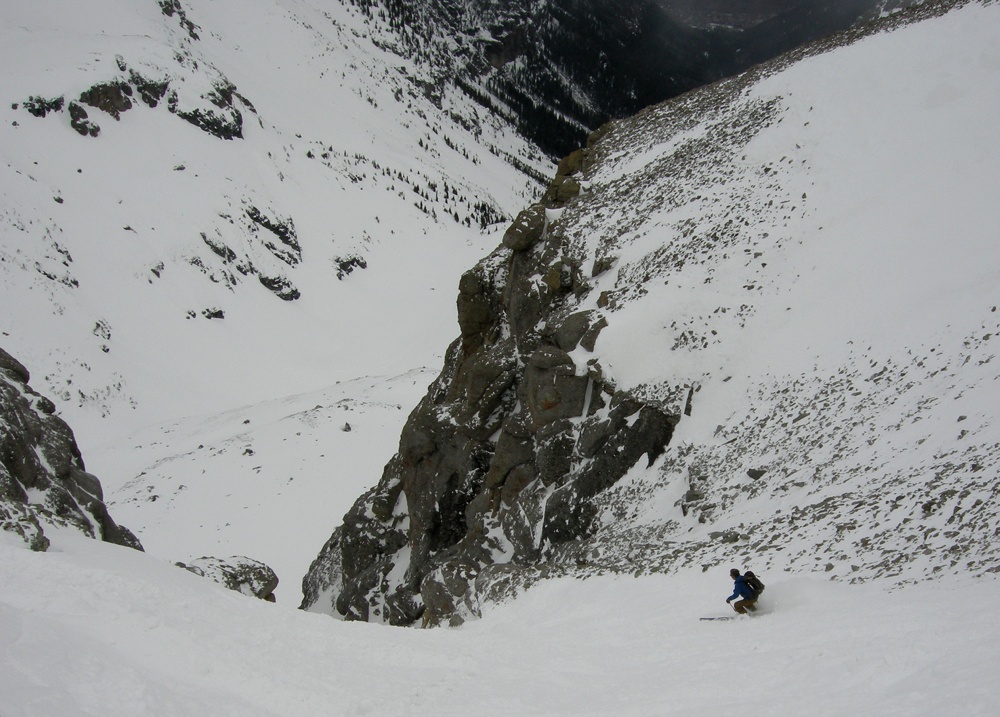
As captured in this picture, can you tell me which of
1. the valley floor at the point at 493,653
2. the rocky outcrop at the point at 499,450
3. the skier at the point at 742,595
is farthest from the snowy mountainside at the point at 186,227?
the skier at the point at 742,595

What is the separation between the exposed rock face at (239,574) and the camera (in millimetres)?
19078

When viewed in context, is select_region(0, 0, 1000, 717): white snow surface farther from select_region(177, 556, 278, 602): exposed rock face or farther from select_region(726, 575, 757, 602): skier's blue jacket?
select_region(177, 556, 278, 602): exposed rock face

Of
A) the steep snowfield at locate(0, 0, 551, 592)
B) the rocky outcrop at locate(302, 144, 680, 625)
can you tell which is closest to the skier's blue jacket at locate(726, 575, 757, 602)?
the rocky outcrop at locate(302, 144, 680, 625)

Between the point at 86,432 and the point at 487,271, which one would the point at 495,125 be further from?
the point at 487,271

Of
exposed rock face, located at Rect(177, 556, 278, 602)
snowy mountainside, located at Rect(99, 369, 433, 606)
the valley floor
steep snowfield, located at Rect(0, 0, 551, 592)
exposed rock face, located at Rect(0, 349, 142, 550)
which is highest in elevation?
steep snowfield, located at Rect(0, 0, 551, 592)

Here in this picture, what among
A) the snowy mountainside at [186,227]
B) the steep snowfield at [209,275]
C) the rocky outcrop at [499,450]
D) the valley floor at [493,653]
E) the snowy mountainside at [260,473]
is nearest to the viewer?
the valley floor at [493,653]

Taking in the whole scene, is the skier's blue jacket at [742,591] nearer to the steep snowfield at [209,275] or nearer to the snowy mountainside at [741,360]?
the snowy mountainside at [741,360]

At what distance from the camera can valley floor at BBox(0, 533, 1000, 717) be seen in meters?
7.16

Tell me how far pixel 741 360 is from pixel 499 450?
27.9 feet

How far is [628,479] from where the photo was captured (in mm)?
18094

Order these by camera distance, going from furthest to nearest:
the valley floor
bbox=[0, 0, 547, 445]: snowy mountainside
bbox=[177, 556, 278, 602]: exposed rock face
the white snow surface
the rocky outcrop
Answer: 1. bbox=[0, 0, 547, 445]: snowy mountainside
2. bbox=[177, 556, 278, 602]: exposed rock face
3. the rocky outcrop
4. the white snow surface
5. the valley floor

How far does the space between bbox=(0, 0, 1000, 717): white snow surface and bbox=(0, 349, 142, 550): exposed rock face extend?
245 centimetres

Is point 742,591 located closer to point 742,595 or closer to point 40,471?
point 742,595

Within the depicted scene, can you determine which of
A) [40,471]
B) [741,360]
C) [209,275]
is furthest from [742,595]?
[209,275]
